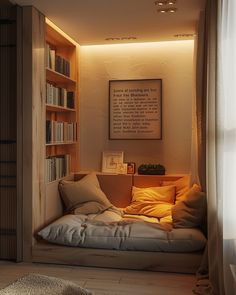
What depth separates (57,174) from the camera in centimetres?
417

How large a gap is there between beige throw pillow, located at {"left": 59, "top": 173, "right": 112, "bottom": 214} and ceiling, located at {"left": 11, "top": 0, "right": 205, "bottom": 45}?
175cm

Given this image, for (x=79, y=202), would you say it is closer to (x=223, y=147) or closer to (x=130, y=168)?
(x=130, y=168)

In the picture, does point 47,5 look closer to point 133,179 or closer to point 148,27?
point 148,27

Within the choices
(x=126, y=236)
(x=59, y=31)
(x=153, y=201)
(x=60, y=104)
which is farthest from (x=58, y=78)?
(x=126, y=236)

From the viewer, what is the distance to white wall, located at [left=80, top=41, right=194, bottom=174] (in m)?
4.68

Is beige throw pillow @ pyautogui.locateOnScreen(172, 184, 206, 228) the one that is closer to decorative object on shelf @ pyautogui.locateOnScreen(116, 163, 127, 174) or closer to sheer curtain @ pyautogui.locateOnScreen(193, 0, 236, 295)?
sheer curtain @ pyautogui.locateOnScreen(193, 0, 236, 295)

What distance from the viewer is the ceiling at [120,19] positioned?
337 cm

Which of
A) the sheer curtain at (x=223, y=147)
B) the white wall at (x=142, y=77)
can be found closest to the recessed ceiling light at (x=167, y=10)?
the sheer curtain at (x=223, y=147)

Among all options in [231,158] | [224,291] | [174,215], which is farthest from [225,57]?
[174,215]

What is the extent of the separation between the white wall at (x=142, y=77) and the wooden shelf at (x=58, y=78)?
9.4 inches

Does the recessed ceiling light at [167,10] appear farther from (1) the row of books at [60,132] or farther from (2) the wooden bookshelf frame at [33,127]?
(1) the row of books at [60,132]

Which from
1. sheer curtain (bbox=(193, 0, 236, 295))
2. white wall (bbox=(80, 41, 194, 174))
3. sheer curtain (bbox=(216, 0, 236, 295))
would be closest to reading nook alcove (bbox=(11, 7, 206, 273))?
white wall (bbox=(80, 41, 194, 174))

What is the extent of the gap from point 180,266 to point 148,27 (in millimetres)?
2503

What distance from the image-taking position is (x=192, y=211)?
3502 mm
